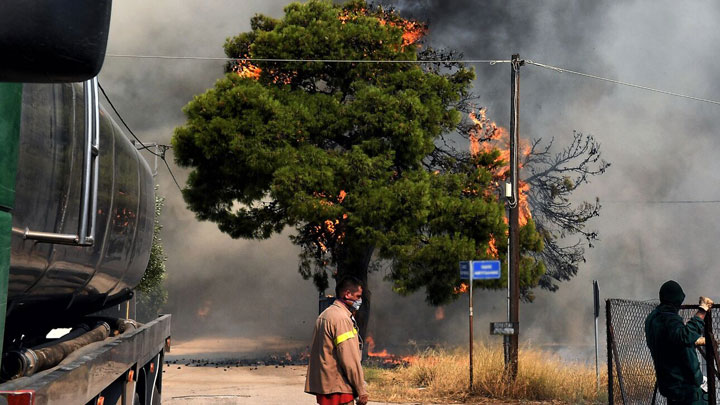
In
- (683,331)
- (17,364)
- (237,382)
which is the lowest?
(237,382)

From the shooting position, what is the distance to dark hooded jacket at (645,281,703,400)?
26.3ft

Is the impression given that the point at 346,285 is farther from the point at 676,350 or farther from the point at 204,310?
the point at 204,310

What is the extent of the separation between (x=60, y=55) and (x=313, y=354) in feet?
20.2

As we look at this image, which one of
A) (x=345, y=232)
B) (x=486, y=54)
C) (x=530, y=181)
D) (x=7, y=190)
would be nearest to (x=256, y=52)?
(x=345, y=232)

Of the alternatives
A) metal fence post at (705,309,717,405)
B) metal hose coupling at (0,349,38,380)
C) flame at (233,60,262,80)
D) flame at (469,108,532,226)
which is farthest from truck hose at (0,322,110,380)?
flame at (469,108,532,226)

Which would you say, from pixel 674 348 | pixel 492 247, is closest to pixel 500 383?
pixel 492 247

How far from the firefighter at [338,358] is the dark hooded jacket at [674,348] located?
2.66 meters

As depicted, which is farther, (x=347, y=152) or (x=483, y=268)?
(x=347, y=152)

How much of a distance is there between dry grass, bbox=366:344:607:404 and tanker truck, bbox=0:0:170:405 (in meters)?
10.8

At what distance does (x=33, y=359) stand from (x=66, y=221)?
2.85 feet

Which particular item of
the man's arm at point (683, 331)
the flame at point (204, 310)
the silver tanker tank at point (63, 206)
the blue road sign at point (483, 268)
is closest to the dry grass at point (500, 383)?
the blue road sign at point (483, 268)

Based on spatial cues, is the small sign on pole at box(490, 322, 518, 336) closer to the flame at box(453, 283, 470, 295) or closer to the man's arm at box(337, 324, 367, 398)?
the flame at box(453, 283, 470, 295)

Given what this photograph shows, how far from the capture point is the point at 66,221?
423 cm

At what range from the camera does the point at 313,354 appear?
304 inches
